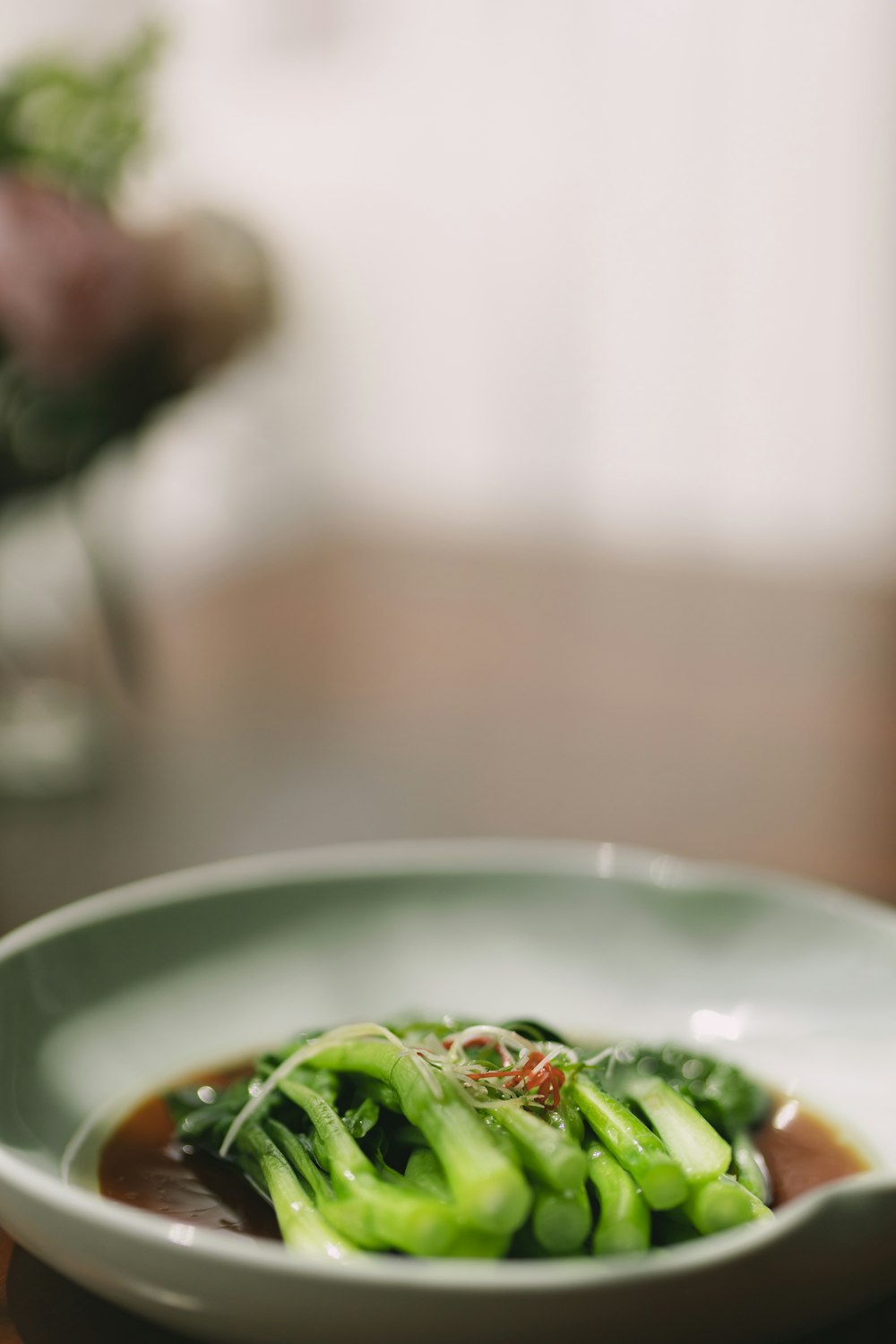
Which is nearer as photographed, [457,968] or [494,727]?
[457,968]

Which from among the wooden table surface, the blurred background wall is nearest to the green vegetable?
the wooden table surface

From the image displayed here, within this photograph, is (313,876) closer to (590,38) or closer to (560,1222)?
(560,1222)

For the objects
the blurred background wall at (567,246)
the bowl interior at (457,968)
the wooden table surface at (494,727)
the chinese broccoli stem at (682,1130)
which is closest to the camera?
the chinese broccoli stem at (682,1130)

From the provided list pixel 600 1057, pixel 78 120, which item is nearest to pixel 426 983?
pixel 600 1057

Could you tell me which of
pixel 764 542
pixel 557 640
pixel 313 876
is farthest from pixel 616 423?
pixel 313 876

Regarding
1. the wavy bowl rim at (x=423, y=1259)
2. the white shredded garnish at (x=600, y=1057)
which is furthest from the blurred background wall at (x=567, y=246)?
the white shredded garnish at (x=600, y=1057)

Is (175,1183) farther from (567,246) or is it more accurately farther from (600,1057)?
(567,246)

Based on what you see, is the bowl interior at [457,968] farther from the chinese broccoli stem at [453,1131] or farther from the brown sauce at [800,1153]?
the chinese broccoli stem at [453,1131]
